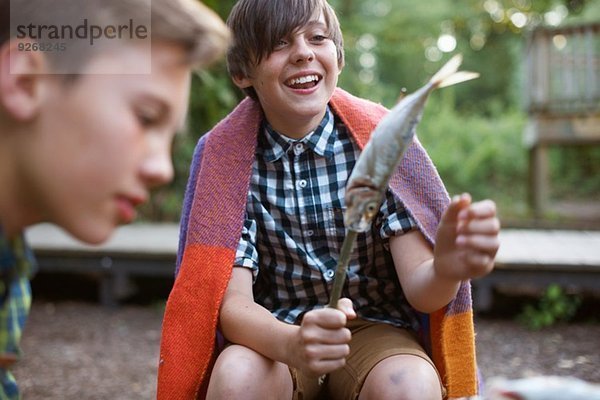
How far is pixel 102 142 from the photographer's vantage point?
1051 mm

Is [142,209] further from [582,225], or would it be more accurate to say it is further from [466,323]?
[466,323]

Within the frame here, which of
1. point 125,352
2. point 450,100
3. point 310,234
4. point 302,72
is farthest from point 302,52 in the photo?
point 450,100

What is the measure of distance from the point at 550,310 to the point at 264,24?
3604 mm

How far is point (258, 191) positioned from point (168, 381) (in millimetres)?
564

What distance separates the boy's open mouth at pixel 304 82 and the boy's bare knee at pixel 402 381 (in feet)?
2.40

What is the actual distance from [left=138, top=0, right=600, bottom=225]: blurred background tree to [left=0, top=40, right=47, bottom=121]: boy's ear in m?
5.19

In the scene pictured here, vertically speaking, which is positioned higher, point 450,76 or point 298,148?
point 450,76

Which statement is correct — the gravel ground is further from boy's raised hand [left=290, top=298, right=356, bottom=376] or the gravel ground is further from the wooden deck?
boy's raised hand [left=290, top=298, right=356, bottom=376]

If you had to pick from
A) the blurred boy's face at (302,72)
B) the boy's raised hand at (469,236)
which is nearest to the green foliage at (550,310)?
the blurred boy's face at (302,72)

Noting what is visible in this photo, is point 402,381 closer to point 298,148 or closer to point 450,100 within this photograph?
point 298,148

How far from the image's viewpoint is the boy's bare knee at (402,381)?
1.65 m

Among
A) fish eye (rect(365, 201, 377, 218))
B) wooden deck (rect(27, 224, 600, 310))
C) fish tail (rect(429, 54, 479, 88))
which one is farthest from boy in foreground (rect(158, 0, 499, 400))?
wooden deck (rect(27, 224, 600, 310))

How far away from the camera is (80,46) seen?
108 cm

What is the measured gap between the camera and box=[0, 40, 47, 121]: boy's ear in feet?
3.39
